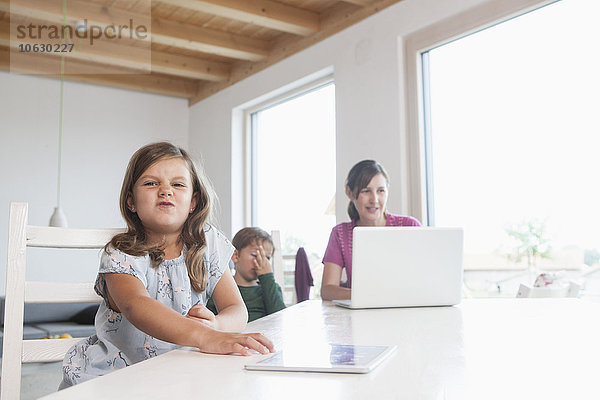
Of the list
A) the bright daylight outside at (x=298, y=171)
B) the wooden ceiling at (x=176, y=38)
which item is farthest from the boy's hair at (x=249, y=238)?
the wooden ceiling at (x=176, y=38)

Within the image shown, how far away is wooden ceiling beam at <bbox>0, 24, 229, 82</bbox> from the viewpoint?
4.30 metres

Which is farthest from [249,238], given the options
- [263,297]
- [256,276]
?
[263,297]

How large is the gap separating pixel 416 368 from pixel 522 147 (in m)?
2.35

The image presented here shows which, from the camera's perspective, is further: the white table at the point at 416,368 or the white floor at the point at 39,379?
the white floor at the point at 39,379

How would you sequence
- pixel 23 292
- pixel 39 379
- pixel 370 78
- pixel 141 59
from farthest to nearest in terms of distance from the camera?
pixel 141 59, pixel 370 78, pixel 39 379, pixel 23 292

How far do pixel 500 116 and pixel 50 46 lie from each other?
10.4ft

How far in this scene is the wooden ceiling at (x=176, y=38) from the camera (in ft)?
12.1

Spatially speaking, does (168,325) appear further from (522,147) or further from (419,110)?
(419,110)

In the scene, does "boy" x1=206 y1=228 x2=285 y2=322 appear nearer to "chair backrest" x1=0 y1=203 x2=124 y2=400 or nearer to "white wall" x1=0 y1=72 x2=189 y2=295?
"chair backrest" x1=0 y1=203 x2=124 y2=400

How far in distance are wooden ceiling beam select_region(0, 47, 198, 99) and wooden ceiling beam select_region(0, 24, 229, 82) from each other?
14 centimetres

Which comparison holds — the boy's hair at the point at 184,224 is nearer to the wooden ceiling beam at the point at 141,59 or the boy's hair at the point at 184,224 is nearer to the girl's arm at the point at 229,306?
the girl's arm at the point at 229,306

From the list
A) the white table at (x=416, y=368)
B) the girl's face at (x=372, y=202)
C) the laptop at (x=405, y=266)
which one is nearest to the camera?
the white table at (x=416, y=368)

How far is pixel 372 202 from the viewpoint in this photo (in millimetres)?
2326

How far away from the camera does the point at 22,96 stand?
4.76 metres
